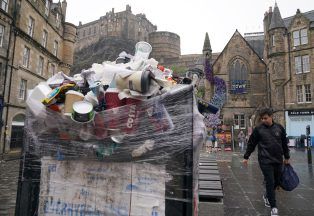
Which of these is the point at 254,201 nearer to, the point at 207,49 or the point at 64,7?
the point at 64,7

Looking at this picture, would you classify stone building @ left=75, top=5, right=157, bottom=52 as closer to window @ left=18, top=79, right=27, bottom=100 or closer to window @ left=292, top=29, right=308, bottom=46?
window @ left=292, top=29, right=308, bottom=46

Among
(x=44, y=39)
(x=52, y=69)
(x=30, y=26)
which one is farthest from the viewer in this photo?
(x=52, y=69)

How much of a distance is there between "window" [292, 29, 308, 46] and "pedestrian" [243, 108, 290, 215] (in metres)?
30.1

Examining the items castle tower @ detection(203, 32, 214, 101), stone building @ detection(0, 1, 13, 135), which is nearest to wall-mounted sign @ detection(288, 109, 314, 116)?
castle tower @ detection(203, 32, 214, 101)

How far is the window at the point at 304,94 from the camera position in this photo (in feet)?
98.0

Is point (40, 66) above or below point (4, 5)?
below

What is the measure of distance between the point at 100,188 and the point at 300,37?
34.0 m

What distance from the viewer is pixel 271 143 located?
475 centimetres

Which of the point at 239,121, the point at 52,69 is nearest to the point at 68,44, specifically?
the point at 52,69

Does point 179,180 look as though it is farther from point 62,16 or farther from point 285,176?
point 62,16

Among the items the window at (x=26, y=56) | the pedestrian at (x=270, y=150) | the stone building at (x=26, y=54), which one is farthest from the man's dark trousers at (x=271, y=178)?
the window at (x=26, y=56)

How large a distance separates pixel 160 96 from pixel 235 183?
5920mm

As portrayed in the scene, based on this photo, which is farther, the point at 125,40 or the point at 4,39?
the point at 125,40

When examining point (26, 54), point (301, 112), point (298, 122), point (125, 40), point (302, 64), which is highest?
point (125, 40)
